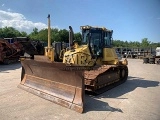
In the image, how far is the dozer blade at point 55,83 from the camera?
4.73 m

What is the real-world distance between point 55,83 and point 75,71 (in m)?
0.92

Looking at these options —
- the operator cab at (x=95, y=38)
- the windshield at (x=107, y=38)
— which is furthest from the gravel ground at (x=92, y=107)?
the windshield at (x=107, y=38)

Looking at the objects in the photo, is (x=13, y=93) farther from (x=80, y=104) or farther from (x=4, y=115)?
(x=80, y=104)

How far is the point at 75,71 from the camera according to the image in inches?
192

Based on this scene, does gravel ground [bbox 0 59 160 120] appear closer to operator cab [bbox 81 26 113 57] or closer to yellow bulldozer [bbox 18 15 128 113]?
yellow bulldozer [bbox 18 15 128 113]

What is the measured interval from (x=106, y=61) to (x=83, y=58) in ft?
5.43

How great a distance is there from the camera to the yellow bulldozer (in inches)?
193

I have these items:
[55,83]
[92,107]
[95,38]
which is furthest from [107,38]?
[92,107]

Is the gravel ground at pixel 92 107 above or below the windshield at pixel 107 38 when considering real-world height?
below

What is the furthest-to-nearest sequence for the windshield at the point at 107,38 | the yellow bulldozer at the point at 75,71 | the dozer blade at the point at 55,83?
the windshield at the point at 107,38 < the yellow bulldozer at the point at 75,71 < the dozer blade at the point at 55,83

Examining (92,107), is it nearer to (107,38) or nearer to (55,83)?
(55,83)

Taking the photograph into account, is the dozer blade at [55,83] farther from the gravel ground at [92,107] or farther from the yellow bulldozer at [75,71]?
the gravel ground at [92,107]

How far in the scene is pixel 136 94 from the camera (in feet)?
20.1

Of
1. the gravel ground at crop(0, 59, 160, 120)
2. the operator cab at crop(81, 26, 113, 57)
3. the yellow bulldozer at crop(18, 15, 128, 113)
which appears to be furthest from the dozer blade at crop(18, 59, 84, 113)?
the operator cab at crop(81, 26, 113, 57)
